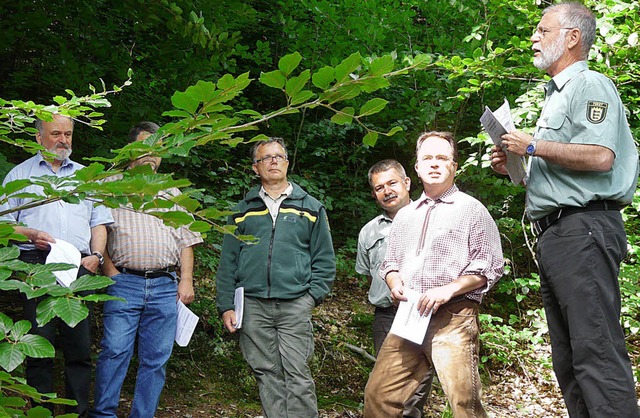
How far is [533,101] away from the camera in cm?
536

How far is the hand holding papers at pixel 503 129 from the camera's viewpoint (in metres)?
2.97

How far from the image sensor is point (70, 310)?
1146mm

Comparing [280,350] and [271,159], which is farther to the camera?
[271,159]

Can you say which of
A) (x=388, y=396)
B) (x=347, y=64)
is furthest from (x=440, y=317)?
(x=347, y=64)

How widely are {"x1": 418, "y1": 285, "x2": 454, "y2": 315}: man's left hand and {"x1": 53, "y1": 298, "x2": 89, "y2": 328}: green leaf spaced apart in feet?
7.49

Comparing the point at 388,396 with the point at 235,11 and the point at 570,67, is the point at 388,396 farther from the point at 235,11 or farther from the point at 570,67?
the point at 235,11

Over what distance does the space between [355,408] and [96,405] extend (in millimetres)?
2417

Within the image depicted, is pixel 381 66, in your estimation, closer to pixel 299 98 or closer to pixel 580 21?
pixel 299 98

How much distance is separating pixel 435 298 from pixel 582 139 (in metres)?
1.01

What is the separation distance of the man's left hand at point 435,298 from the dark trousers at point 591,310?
0.51m

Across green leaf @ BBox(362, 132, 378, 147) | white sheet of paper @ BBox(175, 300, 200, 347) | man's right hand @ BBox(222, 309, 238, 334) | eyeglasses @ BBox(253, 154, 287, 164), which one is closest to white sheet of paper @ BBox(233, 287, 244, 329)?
man's right hand @ BBox(222, 309, 238, 334)

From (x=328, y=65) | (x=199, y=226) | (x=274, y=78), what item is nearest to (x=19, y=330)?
(x=199, y=226)

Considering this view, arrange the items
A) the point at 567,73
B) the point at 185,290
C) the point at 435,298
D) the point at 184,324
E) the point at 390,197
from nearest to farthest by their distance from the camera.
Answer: the point at 567,73
the point at 435,298
the point at 184,324
the point at 185,290
the point at 390,197

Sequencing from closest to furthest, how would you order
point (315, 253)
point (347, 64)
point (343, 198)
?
point (347, 64)
point (315, 253)
point (343, 198)
